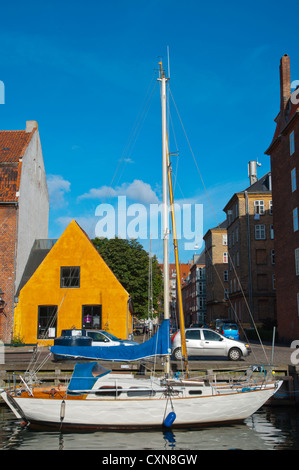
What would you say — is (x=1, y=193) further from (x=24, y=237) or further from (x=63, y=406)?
(x=63, y=406)

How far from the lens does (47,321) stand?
109ft

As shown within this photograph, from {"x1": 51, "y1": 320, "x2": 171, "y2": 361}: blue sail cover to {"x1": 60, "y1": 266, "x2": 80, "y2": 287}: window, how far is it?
1775cm

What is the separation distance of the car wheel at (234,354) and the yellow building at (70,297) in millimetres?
11578

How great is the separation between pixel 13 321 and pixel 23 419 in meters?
19.1

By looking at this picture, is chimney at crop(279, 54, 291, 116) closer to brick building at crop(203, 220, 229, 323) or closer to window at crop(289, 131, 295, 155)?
window at crop(289, 131, 295, 155)

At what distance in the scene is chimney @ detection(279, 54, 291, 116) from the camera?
42.4m

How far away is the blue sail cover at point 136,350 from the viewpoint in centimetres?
1516

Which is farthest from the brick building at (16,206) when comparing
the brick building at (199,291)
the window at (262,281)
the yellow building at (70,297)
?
the brick building at (199,291)

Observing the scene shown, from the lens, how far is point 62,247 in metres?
34.5

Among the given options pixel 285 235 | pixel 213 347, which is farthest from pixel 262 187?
pixel 213 347

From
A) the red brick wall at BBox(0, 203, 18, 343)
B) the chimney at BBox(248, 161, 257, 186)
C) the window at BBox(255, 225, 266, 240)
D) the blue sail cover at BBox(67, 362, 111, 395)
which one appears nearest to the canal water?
the blue sail cover at BBox(67, 362, 111, 395)

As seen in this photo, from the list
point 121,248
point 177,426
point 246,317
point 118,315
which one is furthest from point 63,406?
point 246,317

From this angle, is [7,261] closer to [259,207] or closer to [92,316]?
[92,316]

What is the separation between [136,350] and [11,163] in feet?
86.4
